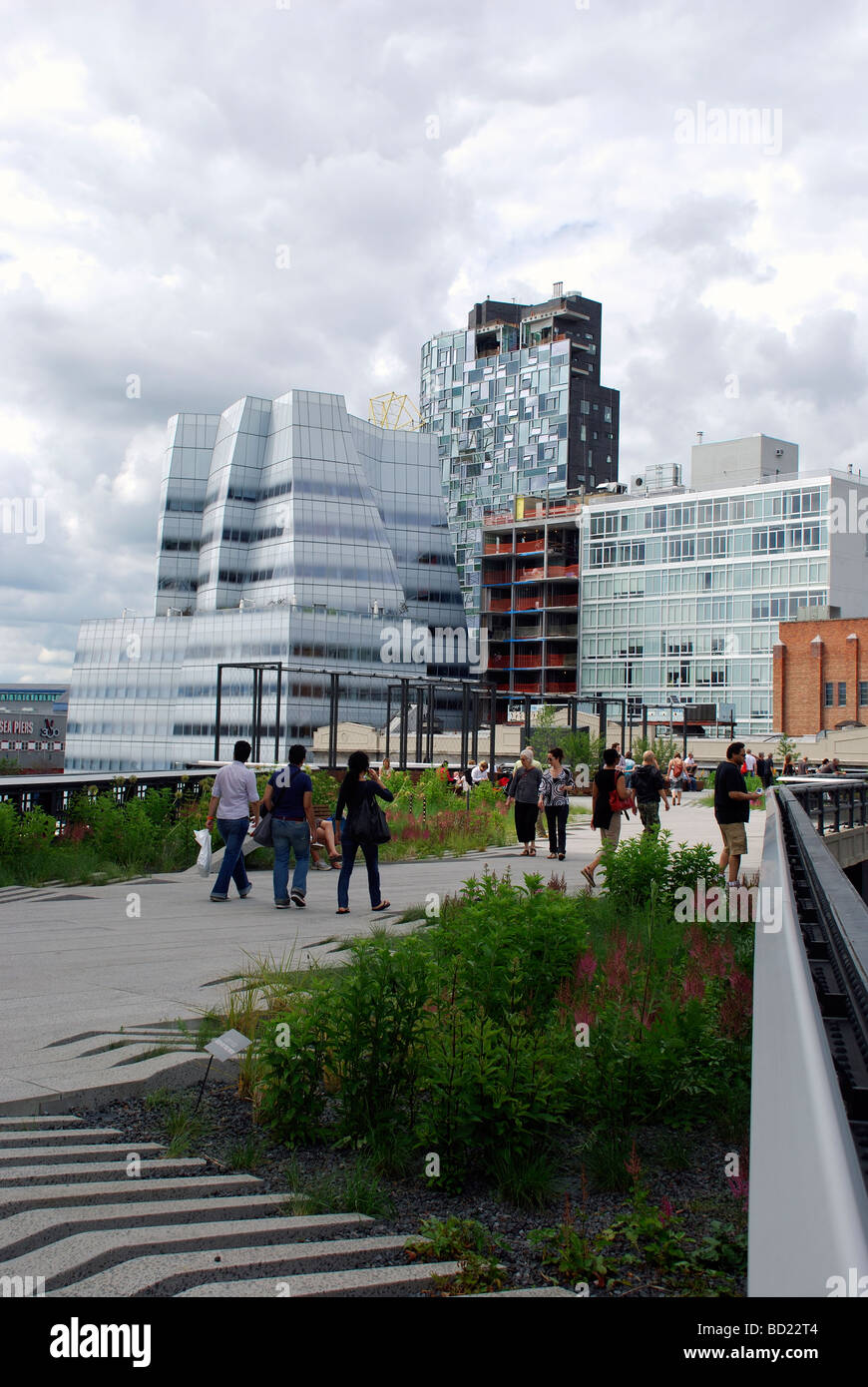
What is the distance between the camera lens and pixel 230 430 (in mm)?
103125

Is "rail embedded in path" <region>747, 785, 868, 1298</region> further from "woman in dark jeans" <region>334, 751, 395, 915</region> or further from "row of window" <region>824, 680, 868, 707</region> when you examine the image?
"row of window" <region>824, 680, 868, 707</region>

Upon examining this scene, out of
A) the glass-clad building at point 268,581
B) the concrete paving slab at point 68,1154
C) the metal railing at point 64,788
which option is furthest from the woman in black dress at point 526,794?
the glass-clad building at point 268,581

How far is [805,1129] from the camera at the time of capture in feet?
7.54

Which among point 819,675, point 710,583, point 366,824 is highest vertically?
point 710,583

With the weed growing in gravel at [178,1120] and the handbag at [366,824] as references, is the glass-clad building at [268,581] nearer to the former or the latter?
the handbag at [366,824]

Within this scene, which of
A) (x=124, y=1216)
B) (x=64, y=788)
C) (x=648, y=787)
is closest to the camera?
(x=124, y=1216)

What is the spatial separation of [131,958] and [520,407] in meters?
132

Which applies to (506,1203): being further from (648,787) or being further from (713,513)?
(713,513)

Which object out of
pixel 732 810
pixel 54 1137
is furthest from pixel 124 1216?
pixel 732 810

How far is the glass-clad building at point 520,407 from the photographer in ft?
435

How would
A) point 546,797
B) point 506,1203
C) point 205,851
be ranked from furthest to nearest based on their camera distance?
point 546,797 < point 205,851 < point 506,1203

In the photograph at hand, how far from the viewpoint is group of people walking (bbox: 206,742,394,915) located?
12609 millimetres

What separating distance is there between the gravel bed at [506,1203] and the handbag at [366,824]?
22.3ft
